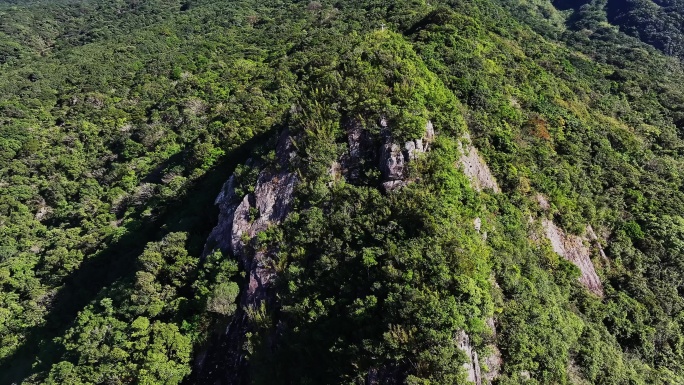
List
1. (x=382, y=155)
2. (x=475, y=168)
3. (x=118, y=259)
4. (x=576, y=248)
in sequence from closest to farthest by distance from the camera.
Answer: (x=382, y=155) → (x=475, y=168) → (x=576, y=248) → (x=118, y=259)

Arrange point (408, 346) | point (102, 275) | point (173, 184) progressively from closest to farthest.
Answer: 1. point (408, 346)
2. point (102, 275)
3. point (173, 184)

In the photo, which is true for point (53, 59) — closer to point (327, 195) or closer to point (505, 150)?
point (327, 195)

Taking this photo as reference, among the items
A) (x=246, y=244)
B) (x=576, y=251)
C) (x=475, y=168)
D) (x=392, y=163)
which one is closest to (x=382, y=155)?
(x=392, y=163)

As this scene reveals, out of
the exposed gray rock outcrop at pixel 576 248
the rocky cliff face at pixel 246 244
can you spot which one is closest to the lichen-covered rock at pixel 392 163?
the rocky cliff face at pixel 246 244

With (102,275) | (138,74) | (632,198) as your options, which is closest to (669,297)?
(632,198)

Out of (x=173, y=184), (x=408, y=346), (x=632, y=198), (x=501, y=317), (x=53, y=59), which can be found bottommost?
(x=53, y=59)

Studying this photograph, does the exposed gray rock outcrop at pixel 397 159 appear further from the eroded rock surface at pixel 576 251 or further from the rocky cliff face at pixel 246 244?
the eroded rock surface at pixel 576 251

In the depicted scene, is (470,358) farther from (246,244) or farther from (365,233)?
(246,244)

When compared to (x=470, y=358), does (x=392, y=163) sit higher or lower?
higher
